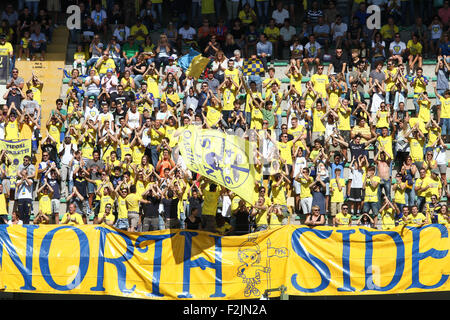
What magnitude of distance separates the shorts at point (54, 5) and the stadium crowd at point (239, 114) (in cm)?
67

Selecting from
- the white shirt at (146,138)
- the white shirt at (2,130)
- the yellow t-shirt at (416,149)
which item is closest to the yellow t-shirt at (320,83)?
the yellow t-shirt at (416,149)

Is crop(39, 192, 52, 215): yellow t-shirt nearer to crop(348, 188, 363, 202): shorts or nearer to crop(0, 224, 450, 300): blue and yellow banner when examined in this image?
crop(0, 224, 450, 300): blue and yellow banner

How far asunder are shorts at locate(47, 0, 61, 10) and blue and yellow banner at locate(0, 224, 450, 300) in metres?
12.3

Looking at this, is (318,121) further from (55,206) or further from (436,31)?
(55,206)

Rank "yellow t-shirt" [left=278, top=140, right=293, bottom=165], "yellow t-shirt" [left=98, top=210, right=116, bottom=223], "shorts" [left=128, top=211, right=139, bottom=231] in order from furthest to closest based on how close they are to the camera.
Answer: "yellow t-shirt" [left=278, top=140, right=293, bottom=165] < "yellow t-shirt" [left=98, top=210, right=116, bottom=223] < "shorts" [left=128, top=211, right=139, bottom=231]

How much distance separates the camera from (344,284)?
20.2 m

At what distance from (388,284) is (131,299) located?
5.39 meters

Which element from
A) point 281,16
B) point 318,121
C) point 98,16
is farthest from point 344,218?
point 98,16

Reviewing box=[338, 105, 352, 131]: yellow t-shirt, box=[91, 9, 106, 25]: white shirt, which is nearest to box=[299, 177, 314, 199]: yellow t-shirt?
box=[338, 105, 352, 131]: yellow t-shirt

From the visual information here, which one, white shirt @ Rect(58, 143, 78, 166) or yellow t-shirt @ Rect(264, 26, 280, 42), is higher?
yellow t-shirt @ Rect(264, 26, 280, 42)

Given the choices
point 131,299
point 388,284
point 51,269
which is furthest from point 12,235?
point 388,284

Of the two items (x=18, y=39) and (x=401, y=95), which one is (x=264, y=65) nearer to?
(x=401, y=95)

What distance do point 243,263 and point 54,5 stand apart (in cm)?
1404

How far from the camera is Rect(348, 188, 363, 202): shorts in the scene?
78.6 feet
